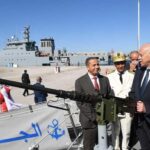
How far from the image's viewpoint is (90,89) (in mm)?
5910

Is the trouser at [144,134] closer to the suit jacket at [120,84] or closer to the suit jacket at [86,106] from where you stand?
the suit jacket at [86,106]

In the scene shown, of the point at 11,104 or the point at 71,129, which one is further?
the point at 11,104

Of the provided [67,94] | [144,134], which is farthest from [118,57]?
[67,94]

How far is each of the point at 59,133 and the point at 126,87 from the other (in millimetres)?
1531

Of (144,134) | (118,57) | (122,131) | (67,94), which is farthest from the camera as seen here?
(122,131)

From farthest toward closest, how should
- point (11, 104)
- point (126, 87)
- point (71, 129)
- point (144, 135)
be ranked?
point (11, 104) → point (71, 129) → point (126, 87) → point (144, 135)

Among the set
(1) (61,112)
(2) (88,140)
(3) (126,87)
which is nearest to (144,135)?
(2) (88,140)

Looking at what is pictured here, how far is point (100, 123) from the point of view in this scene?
3.53 metres

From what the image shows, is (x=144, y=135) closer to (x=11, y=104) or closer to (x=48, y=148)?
(x=48, y=148)

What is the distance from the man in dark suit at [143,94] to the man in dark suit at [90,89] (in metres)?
1.46

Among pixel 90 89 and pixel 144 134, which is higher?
pixel 90 89

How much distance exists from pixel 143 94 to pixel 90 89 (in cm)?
174

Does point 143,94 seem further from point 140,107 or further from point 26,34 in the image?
point 26,34

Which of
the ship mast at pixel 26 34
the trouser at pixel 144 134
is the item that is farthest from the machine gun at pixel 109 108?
the ship mast at pixel 26 34
